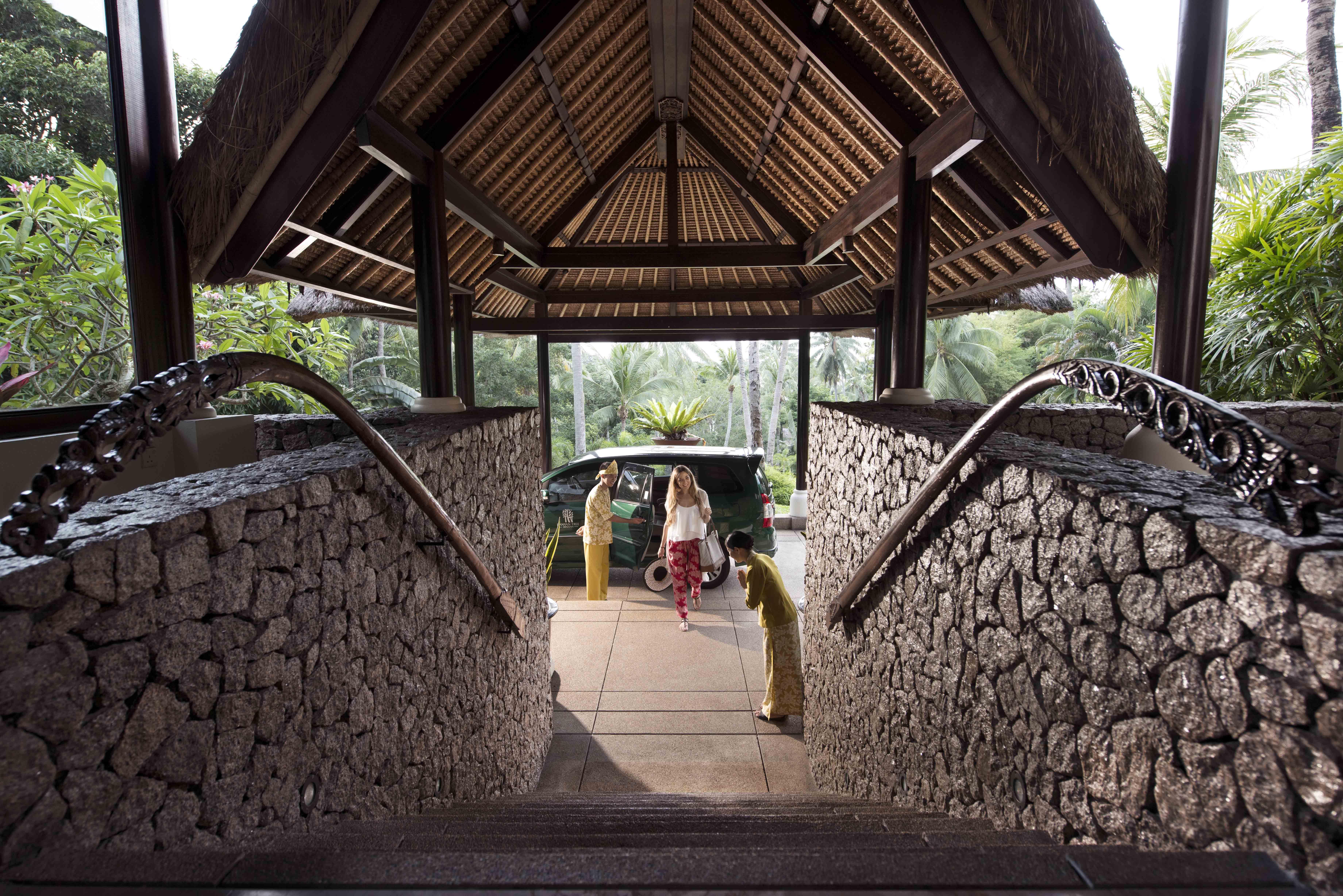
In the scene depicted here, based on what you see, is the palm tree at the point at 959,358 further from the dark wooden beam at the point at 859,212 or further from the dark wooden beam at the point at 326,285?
the dark wooden beam at the point at 326,285

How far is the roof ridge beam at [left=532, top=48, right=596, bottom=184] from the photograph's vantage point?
473 cm

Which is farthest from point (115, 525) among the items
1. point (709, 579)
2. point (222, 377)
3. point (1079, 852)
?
point (709, 579)

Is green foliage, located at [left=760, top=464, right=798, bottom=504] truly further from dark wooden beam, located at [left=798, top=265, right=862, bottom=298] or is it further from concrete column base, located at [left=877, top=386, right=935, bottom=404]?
concrete column base, located at [left=877, top=386, right=935, bottom=404]

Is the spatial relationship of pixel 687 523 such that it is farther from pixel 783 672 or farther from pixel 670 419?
pixel 670 419

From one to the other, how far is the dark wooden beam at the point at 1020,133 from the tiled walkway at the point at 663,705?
351cm

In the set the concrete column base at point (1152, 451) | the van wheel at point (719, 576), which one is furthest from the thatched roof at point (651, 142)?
A: the van wheel at point (719, 576)

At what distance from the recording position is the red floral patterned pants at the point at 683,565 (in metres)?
6.07

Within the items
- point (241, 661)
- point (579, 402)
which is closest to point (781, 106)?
point (241, 661)

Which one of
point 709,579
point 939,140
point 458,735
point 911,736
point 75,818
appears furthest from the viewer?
point 709,579

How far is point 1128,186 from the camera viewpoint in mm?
3492

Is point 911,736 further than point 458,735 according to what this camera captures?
No

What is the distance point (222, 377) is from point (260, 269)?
410 centimetres

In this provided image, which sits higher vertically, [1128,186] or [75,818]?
[1128,186]

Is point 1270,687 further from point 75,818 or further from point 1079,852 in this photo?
point 75,818
